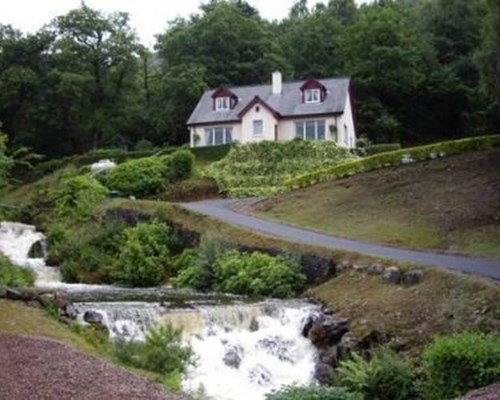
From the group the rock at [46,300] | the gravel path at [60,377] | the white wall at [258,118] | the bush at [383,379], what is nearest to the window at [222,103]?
the white wall at [258,118]

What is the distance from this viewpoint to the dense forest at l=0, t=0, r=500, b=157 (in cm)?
6019

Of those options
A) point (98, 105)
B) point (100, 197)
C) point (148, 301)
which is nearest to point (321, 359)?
point (148, 301)

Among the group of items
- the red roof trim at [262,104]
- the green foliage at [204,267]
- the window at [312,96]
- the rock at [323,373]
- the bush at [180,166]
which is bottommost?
the rock at [323,373]

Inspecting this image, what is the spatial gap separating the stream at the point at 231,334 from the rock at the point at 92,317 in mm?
74

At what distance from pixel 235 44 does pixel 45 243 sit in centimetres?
3636

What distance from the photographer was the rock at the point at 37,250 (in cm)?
3388

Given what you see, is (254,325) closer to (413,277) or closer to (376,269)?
→ (376,269)

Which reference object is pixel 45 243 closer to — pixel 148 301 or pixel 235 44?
pixel 148 301

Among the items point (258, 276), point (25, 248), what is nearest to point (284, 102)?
point (25, 248)

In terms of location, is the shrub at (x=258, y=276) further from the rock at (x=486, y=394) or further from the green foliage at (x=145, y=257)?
the rock at (x=486, y=394)

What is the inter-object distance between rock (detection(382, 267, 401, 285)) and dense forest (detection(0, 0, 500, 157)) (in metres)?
38.8

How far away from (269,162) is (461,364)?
32.6 metres

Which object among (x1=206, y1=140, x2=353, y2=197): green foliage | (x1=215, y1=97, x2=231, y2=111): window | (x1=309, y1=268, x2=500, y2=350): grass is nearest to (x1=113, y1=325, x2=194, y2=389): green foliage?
(x1=309, y1=268, x2=500, y2=350): grass

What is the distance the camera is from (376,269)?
21.2 meters
